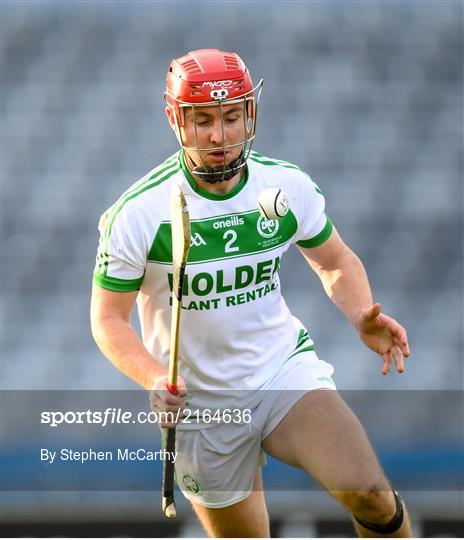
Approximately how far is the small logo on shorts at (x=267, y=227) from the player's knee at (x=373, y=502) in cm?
86

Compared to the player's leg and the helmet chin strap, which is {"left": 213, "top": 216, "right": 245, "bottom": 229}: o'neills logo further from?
the player's leg

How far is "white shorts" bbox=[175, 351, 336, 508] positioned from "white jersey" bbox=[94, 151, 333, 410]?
68mm

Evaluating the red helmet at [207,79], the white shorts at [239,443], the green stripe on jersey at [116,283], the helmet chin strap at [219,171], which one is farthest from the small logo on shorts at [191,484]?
the red helmet at [207,79]

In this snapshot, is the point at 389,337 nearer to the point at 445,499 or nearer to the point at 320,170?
the point at 445,499

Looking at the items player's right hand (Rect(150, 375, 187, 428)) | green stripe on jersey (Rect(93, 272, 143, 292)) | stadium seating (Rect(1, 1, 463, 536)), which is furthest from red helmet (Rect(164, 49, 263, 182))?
stadium seating (Rect(1, 1, 463, 536))

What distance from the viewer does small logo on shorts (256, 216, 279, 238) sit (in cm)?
382

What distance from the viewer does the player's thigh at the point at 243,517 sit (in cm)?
410

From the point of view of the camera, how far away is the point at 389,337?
12.4ft

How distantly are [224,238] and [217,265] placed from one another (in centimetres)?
9

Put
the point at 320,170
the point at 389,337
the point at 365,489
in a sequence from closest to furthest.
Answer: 1. the point at 365,489
2. the point at 389,337
3. the point at 320,170

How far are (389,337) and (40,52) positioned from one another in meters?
5.41

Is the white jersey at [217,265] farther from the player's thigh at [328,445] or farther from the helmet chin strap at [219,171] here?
the player's thigh at [328,445]

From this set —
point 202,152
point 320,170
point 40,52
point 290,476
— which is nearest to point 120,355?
point 202,152

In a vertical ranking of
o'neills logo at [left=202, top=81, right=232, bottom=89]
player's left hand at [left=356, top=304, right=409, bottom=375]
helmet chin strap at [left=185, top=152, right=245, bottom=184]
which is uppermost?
o'neills logo at [left=202, top=81, right=232, bottom=89]
